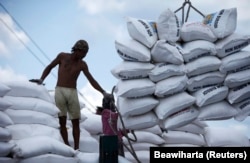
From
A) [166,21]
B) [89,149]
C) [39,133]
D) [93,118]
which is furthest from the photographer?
[93,118]

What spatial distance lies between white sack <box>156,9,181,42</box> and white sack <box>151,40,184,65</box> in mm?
65

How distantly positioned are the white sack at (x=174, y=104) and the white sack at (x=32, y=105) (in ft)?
3.52

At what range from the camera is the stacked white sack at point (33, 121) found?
375 centimetres

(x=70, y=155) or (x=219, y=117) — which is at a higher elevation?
(x=219, y=117)

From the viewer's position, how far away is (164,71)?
3.62m

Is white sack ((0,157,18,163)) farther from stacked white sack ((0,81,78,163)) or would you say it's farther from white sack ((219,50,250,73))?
white sack ((219,50,250,73))

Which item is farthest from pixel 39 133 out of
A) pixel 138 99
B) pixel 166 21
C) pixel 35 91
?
pixel 166 21

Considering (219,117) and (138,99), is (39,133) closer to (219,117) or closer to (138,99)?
(138,99)

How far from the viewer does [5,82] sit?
14.5 ft

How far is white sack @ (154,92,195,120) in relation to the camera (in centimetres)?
367

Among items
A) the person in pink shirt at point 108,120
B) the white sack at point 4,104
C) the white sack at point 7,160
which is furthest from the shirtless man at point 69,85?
the white sack at point 7,160

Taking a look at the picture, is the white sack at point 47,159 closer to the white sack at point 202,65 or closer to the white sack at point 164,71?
the white sack at point 164,71

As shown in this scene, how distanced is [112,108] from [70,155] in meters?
0.60

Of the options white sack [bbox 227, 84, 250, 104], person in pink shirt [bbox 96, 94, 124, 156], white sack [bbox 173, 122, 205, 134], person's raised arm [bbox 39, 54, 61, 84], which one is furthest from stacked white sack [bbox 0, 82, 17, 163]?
white sack [bbox 173, 122, 205, 134]
